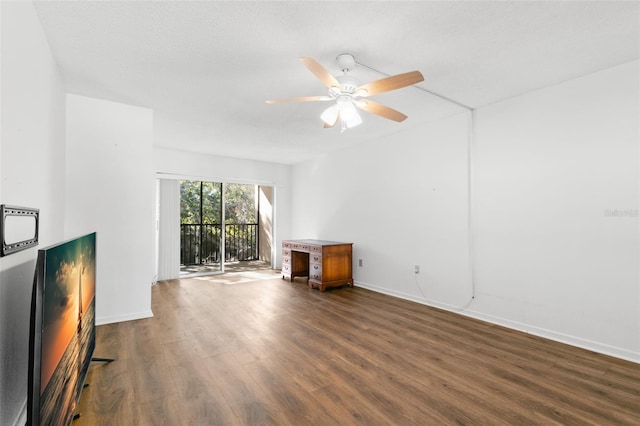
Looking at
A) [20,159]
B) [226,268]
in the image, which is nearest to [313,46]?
[20,159]

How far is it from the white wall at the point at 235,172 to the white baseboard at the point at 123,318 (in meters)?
2.68

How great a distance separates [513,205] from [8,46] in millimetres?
4079

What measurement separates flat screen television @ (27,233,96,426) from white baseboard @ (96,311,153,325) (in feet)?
5.08

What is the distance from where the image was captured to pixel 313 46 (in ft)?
7.26

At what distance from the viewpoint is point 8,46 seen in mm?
1489

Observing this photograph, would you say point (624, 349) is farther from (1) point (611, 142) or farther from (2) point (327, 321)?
(2) point (327, 321)

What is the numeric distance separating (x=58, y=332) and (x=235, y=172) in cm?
526

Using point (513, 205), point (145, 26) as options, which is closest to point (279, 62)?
point (145, 26)

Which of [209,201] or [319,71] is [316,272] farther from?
[319,71]

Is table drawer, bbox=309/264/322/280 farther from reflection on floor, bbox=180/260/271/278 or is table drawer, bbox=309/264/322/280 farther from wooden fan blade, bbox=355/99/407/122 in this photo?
wooden fan blade, bbox=355/99/407/122

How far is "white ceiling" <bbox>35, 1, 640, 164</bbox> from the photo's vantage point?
1866 millimetres

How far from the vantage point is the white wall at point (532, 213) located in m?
2.55

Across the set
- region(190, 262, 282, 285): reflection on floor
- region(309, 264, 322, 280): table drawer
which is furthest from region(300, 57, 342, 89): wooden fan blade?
region(190, 262, 282, 285): reflection on floor

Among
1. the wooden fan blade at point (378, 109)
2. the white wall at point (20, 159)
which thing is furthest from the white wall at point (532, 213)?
the white wall at point (20, 159)
